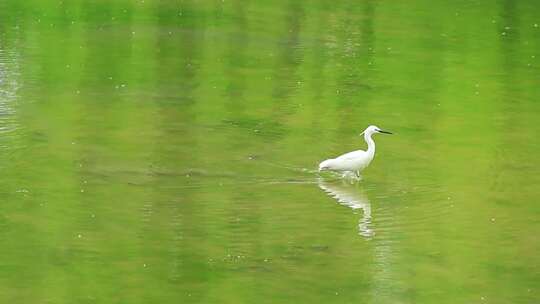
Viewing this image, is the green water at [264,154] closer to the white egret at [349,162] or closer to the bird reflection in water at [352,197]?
the bird reflection in water at [352,197]

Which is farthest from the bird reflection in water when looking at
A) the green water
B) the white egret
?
the white egret

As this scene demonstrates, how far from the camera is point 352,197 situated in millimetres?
21406

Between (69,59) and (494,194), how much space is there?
42.8 ft

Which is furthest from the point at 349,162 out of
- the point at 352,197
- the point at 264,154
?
the point at 264,154

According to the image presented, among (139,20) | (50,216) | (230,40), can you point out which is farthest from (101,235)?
(139,20)

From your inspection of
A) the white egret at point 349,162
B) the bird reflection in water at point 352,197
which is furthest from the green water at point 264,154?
the white egret at point 349,162

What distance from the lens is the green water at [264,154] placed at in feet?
58.4

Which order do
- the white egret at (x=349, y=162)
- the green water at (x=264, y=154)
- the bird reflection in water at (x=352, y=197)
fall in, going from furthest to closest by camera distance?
the white egret at (x=349, y=162), the bird reflection in water at (x=352, y=197), the green water at (x=264, y=154)

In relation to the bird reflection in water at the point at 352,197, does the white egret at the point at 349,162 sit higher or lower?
higher

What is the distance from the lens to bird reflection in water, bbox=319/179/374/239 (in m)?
20.0

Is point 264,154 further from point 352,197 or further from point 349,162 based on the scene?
point 352,197

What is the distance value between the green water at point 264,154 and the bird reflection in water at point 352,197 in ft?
0.11

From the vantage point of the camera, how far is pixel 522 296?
17.1 meters

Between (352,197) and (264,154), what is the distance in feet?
8.71
